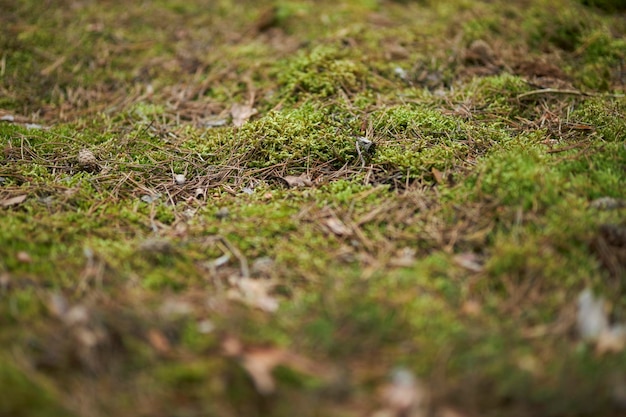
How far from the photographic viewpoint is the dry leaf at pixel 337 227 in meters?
2.53

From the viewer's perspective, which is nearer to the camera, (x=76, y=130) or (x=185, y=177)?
(x=185, y=177)

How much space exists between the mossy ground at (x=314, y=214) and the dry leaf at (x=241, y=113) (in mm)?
55

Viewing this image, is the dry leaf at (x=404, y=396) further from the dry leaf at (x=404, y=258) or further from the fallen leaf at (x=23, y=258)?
the fallen leaf at (x=23, y=258)

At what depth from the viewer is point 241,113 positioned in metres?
3.73

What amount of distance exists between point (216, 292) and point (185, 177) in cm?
112

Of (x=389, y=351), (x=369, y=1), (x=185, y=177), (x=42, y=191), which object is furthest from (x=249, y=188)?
(x=369, y=1)

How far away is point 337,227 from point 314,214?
0.54 ft

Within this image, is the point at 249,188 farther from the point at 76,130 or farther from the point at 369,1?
the point at 369,1

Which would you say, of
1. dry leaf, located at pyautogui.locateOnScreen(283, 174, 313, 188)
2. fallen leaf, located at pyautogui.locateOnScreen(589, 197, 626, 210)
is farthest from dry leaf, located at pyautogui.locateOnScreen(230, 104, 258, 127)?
fallen leaf, located at pyautogui.locateOnScreen(589, 197, 626, 210)

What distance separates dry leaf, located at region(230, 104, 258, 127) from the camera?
3620 millimetres

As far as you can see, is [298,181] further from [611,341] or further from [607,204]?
[611,341]

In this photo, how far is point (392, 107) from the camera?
136 inches

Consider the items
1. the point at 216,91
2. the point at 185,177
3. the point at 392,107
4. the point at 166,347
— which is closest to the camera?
the point at 166,347

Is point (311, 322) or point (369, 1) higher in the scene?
point (369, 1)
